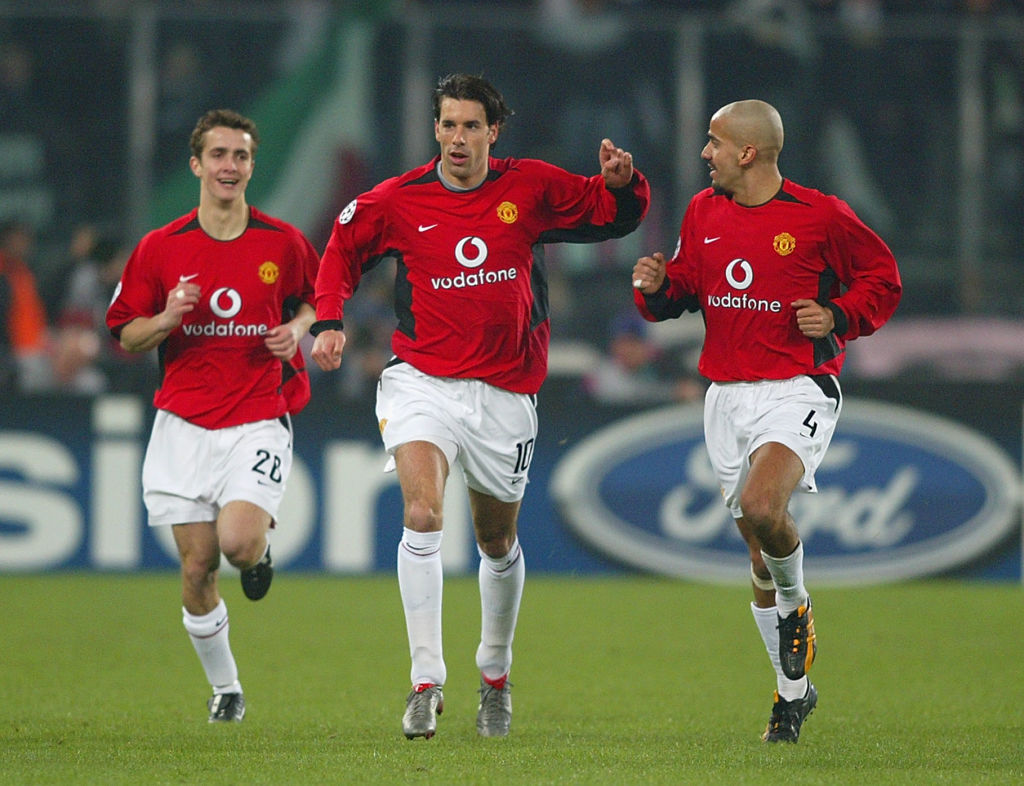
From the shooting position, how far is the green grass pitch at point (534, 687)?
5.39m

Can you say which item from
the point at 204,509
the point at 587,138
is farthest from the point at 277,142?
the point at 204,509

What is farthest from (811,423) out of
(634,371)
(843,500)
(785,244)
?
(634,371)

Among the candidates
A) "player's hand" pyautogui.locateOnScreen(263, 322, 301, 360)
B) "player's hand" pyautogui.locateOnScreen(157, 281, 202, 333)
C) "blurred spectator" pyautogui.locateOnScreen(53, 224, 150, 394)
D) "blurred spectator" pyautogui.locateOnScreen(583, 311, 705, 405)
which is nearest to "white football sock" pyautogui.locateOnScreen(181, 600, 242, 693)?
"player's hand" pyautogui.locateOnScreen(263, 322, 301, 360)

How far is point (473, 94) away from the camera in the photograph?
21.0 feet

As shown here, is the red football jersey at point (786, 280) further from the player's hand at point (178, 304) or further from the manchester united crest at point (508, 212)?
the player's hand at point (178, 304)

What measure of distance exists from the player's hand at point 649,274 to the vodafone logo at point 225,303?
1766 millimetres

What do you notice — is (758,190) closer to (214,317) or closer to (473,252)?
(473,252)

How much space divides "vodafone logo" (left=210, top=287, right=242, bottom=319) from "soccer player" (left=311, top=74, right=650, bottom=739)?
2.25 ft

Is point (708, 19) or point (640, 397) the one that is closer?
point (640, 397)

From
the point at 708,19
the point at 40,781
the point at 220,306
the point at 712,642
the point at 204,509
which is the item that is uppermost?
the point at 708,19

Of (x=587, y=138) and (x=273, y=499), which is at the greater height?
(x=587, y=138)

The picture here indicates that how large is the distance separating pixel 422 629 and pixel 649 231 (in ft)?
28.2

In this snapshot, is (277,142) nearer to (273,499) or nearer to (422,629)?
(273,499)

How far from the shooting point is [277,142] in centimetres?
1473
